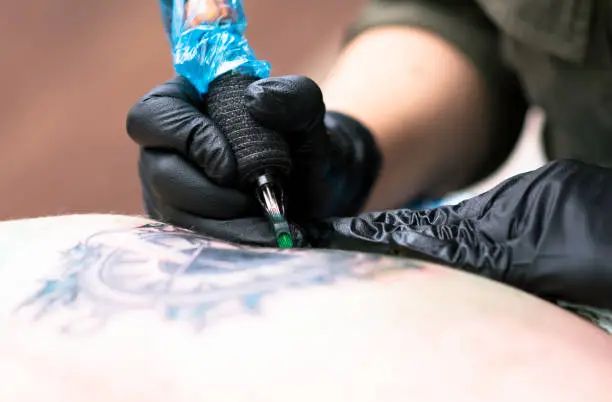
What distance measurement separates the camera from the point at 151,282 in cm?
44

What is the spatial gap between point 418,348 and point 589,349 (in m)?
0.12

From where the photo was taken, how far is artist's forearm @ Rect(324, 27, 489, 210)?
98 cm

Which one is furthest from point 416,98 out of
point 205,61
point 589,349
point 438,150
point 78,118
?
point 78,118

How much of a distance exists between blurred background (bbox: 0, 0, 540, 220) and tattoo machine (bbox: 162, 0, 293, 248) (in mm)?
744

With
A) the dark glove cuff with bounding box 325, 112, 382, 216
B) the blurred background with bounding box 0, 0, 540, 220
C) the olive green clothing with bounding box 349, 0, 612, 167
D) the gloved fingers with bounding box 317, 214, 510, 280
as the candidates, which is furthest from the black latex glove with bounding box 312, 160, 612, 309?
the blurred background with bounding box 0, 0, 540, 220

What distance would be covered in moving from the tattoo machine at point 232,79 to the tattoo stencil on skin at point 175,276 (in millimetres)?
75

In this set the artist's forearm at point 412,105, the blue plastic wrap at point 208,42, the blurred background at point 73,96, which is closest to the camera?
the blue plastic wrap at point 208,42

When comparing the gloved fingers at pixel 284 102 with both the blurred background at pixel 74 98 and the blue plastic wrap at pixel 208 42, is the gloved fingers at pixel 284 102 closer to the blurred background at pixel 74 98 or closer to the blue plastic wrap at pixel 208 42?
the blue plastic wrap at pixel 208 42

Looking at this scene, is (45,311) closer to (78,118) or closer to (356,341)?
(356,341)

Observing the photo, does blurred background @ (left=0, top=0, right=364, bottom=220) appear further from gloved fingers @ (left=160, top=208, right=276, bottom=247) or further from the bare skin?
the bare skin

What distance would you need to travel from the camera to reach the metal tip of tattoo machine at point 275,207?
1.73 feet

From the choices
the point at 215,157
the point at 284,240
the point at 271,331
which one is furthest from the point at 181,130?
the point at 271,331

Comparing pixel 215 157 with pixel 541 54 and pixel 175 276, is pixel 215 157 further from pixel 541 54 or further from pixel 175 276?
pixel 541 54

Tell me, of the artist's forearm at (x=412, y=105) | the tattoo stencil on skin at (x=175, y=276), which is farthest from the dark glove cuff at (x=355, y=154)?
the tattoo stencil on skin at (x=175, y=276)
